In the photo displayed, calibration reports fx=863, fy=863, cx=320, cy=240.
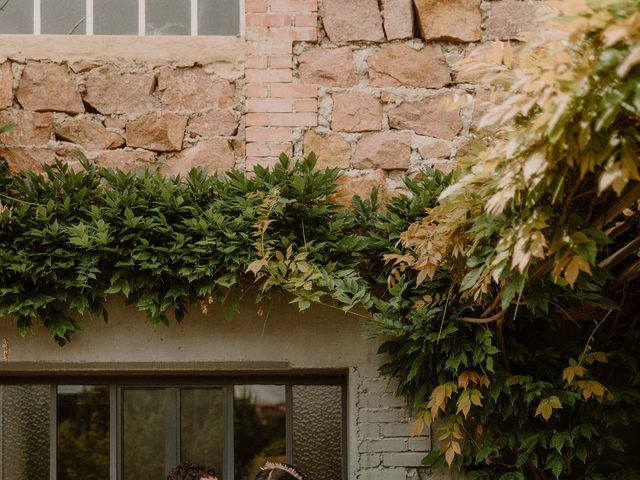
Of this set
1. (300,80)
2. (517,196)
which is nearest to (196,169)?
(300,80)

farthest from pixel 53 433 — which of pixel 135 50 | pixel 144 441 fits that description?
pixel 135 50

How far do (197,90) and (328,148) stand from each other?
2.52 ft

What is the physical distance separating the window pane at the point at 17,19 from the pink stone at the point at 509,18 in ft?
8.21

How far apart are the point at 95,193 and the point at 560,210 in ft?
7.51

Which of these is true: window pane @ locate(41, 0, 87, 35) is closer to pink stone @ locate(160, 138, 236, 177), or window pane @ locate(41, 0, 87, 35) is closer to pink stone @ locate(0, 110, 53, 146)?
pink stone @ locate(0, 110, 53, 146)

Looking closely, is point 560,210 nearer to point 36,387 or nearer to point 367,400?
point 367,400

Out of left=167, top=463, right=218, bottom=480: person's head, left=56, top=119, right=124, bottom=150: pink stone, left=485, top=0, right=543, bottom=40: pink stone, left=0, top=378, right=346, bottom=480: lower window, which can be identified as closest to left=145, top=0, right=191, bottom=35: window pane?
left=56, top=119, right=124, bottom=150: pink stone

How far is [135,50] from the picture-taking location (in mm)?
4613

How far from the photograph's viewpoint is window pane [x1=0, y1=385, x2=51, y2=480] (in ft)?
15.5

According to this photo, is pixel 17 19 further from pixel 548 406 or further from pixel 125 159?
pixel 548 406

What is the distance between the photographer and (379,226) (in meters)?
4.24

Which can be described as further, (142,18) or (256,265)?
(142,18)

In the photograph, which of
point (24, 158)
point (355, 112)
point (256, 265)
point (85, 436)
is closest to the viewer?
point (256, 265)

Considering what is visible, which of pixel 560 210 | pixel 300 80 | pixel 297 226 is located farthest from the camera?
pixel 300 80
